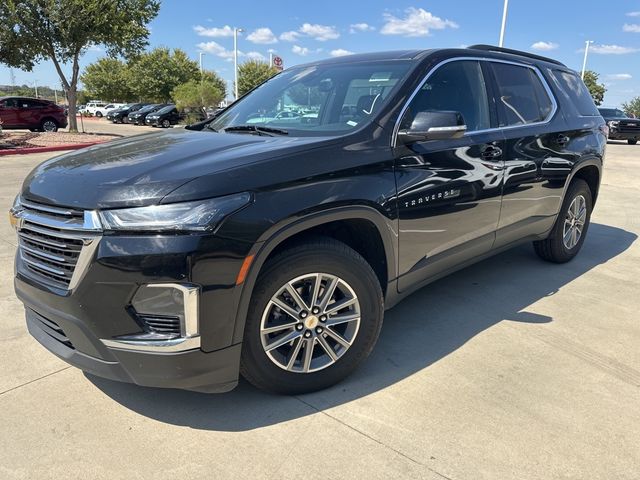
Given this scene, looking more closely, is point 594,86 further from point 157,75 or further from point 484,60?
point 484,60

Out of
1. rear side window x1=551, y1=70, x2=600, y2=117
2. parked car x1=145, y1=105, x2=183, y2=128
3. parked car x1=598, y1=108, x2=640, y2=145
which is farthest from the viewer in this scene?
parked car x1=145, y1=105, x2=183, y2=128

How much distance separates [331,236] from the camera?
2871 millimetres

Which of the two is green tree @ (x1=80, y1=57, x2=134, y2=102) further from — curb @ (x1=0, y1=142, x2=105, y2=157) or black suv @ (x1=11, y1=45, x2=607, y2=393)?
black suv @ (x1=11, y1=45, x2=607, y2=393)

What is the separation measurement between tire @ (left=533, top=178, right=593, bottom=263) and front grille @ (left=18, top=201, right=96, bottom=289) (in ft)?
13.5

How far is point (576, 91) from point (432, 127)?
289 centimetres

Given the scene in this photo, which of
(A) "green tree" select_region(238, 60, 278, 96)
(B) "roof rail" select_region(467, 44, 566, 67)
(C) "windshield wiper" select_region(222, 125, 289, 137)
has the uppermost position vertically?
(A) "green tree" select_region(238, 60, 278, 96)

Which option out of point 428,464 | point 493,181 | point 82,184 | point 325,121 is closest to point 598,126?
point 493,181

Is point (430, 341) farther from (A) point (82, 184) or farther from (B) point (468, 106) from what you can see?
(A) point (82, 184)

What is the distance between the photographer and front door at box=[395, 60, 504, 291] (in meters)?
2.98

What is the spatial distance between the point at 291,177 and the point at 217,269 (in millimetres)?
570

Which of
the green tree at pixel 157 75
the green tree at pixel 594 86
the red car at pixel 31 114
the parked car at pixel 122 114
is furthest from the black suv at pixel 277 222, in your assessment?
the green tree at pixel 594 86

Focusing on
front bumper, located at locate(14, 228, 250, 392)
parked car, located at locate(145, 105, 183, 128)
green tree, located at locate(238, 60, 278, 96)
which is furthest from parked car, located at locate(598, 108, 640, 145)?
green tree, located at locate(238, 60, 278, 96)

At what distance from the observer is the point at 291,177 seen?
2.39 meters

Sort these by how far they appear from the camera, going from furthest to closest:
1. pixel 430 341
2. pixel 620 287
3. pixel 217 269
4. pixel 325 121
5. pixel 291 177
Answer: pixel 620 287
pixel 430 341
pixel 325 121
pixel 291 177
pixel 217 269
